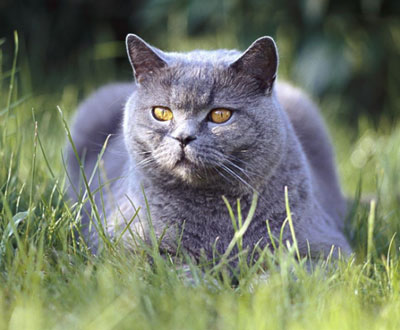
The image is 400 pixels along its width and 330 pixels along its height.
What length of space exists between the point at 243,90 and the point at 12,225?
85cm

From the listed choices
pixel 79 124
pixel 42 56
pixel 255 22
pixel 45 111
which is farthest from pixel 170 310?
pixel 42 56

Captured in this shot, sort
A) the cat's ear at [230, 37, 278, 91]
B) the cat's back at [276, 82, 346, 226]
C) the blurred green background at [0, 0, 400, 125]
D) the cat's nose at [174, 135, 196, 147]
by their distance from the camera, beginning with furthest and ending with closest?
1. the blurred green background at [0, 0, 400, 125]
2. the cat's back at [276, 82, 346, 226]
3. the cat's ear at [230, 37, 278, 91]
4. the cat's nose at [174, 135, 196, 147]

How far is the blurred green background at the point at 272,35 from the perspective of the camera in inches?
153

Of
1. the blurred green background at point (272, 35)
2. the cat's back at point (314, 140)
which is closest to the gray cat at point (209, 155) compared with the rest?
the cat's back at point (314, 140)

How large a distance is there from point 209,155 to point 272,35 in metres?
2.41

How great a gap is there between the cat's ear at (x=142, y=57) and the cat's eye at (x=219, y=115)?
0.27m

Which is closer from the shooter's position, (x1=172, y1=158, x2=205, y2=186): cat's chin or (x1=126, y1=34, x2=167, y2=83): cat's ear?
(x1=172, y1=158, x2=205, y2=186): cat's chin

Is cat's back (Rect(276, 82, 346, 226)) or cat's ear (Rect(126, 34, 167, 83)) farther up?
cat's ear (Rect(126, 34, 167, 83))

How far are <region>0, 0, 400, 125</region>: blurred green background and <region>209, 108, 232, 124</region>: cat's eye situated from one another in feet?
6.26

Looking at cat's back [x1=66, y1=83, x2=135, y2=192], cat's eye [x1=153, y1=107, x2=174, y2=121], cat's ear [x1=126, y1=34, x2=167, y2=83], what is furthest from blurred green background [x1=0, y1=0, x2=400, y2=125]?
cat's eye [x1=153, y1=107, x2=174, y2=121]

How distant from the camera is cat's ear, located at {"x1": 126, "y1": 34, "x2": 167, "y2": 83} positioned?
6.37 ft

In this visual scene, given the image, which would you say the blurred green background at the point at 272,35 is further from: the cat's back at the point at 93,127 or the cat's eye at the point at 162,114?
the cat's eye at the point at 162,114

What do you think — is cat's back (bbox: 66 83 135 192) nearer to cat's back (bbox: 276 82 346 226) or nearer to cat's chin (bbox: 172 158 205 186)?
cat's back (bbox: 276 82 346 226)

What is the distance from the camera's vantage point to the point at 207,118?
6.01 ft
